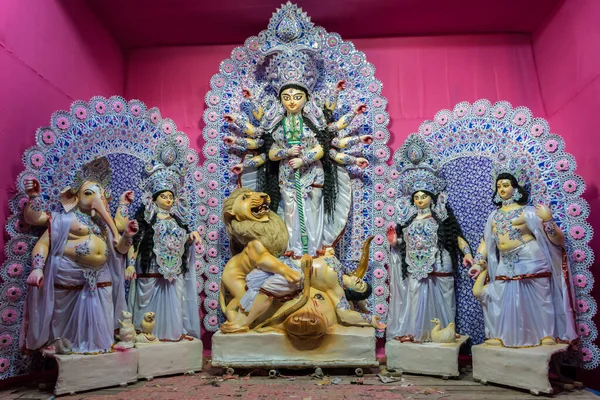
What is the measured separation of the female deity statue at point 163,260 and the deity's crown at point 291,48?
146 cm

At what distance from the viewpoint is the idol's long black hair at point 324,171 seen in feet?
17.2

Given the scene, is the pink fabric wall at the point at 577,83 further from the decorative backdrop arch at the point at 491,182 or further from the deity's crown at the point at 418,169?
the deity's crown at the point at 418,169

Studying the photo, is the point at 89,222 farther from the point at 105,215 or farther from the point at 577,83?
the point at 577,83

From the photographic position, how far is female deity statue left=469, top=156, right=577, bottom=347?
154 inches

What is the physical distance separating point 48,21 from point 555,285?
16.2 ft

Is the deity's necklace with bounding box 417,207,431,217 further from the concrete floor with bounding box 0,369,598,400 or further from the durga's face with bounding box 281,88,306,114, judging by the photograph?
the durga's face with bounding box 281,88,306,114

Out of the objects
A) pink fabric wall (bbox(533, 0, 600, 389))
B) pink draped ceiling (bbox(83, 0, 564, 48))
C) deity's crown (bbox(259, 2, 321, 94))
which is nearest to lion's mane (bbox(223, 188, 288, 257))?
deity's crown (bbox(259, 2, 321, 94))

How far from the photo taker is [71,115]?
427cm

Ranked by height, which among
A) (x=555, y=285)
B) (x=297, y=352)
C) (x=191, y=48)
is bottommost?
(x=297, y=352)

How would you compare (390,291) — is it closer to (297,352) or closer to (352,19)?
(297,352)

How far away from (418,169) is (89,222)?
2963mm

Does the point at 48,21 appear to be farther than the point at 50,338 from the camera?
Yes

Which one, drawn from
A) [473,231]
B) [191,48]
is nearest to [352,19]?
[191,48]

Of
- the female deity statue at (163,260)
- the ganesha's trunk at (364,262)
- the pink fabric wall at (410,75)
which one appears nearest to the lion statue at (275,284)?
the ganesha's trunk at (364,262)
